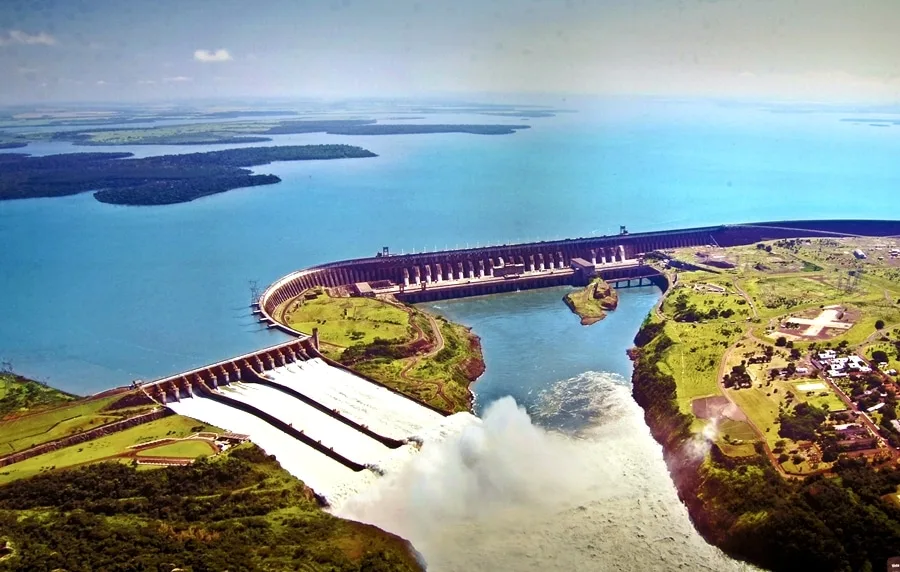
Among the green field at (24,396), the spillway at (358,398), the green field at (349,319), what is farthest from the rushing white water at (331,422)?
the green field at (24,396)

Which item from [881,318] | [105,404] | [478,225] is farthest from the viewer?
[478,225]

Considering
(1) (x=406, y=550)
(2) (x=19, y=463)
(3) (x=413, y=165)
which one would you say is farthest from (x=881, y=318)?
(3) (x=413, y=165)

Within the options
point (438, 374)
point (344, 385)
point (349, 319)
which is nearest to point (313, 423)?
point (344, 385)

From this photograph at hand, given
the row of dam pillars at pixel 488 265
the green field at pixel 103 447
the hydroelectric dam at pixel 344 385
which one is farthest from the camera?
the row of dam pillars at pixel 488 265

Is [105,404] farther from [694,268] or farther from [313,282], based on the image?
[694,268]

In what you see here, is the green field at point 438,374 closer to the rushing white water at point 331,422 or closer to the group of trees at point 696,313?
the rushing white water at point 331,422

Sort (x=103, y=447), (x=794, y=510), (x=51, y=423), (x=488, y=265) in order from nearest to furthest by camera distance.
A: 1. (x=794, y=510)
2. (x=103, y=447)
3. (x=51, y=423)
4. (x=488, y=265)

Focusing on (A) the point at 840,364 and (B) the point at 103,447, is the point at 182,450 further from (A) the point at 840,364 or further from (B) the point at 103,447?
(A) the point at 840,364
